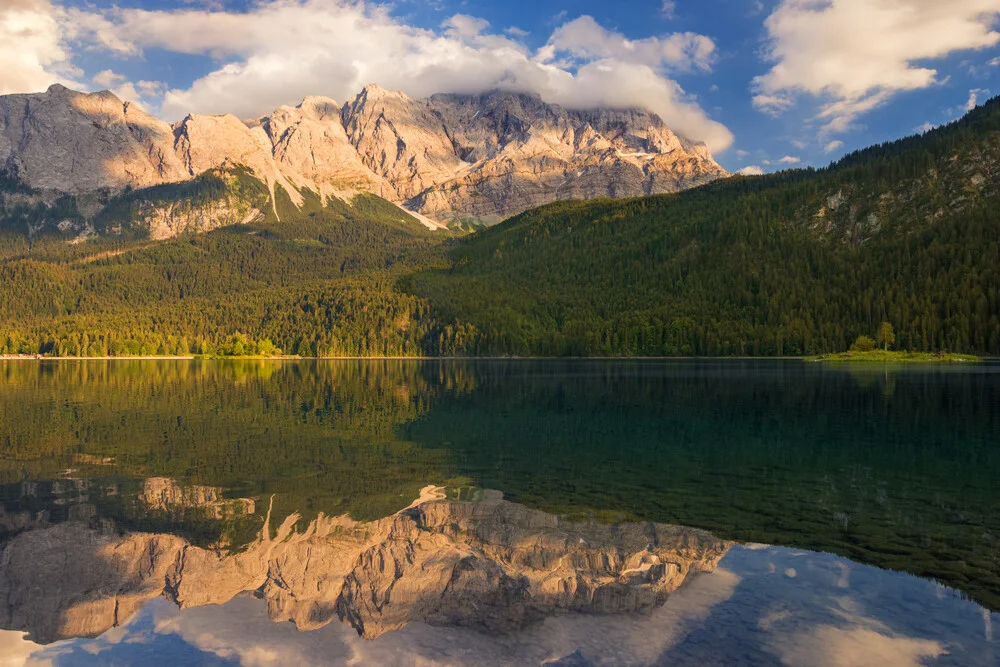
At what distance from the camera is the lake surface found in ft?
50.9

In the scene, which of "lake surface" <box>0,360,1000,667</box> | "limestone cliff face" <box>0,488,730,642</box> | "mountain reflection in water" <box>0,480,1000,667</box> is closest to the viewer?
"mountain reflection in water" <box>0,480,1000,667</box>

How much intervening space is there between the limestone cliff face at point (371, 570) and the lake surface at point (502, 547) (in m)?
0.09

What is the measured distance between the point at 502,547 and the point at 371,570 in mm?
4309

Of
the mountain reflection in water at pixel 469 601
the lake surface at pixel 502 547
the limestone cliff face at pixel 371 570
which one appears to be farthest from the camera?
the limestone cliff face at pixel 371 570

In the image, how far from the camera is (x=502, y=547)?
71.8ft

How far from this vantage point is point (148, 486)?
31.2 metres

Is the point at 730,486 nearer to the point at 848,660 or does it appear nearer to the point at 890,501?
the point at 890,501

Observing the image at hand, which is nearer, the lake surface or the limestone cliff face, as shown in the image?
the lake surface

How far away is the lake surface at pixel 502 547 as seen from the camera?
1552 cm

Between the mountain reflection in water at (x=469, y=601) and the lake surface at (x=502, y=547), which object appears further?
the lake surface at (x=502, y=547)

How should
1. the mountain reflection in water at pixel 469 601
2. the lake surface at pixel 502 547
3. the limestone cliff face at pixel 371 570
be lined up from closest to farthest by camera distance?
the mountain reflection in water at pixel 469 601, the lake surface at pixel 502 547, the limestone cliff face at pixel 371 570

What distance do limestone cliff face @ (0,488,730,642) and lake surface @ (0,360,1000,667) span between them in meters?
0.09

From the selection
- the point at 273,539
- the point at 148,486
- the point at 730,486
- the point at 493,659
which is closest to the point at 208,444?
the point at 148,486

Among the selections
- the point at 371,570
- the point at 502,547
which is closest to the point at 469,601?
the point at 371,570
